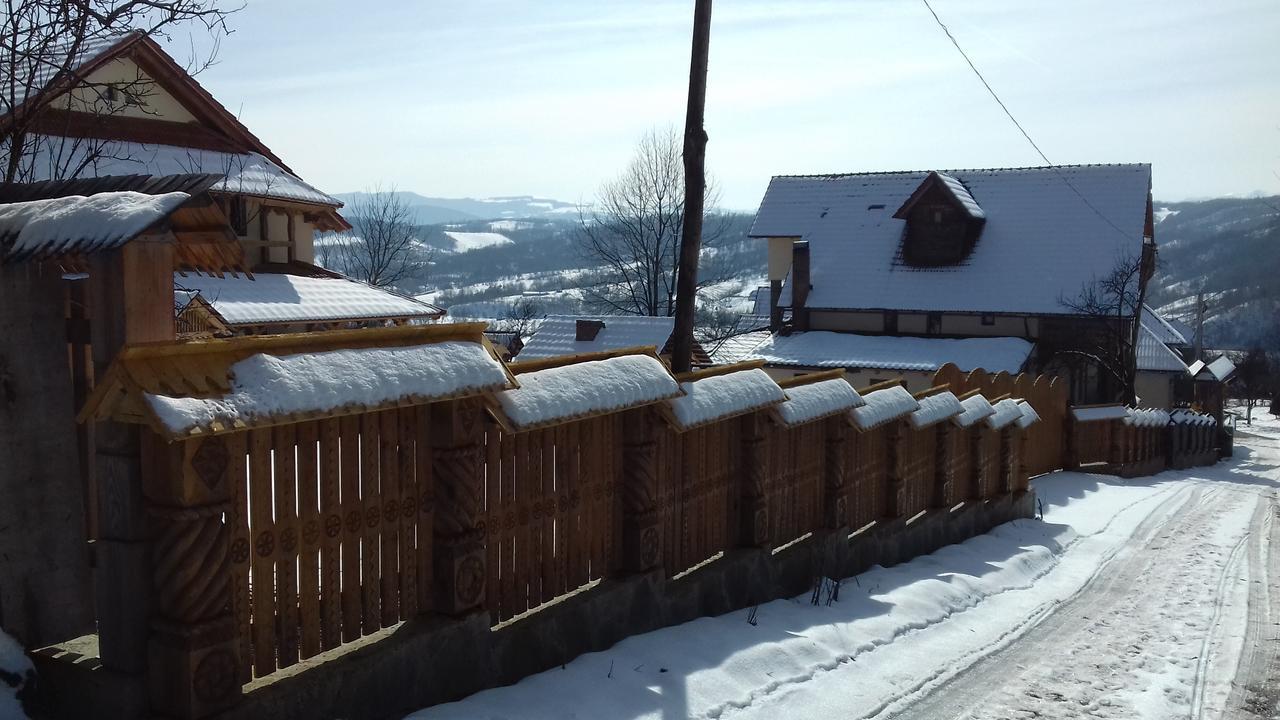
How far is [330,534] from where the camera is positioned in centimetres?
481

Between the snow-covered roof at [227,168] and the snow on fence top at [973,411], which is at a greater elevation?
the snow-covered roof at [227,168]

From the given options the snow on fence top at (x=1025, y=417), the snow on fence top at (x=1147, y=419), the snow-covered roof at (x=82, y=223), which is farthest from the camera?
the snow on fence top at (x=1147, y=419)

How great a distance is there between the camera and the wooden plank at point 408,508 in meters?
5.22

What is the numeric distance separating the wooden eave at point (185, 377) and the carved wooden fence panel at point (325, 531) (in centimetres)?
28

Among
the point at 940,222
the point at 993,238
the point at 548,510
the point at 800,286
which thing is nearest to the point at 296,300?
the point at 548,510

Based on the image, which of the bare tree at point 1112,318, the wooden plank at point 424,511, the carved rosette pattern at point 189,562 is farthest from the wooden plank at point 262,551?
the bare tree at point 1112,318

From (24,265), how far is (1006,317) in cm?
2837

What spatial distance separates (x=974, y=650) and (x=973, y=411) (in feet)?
19.1

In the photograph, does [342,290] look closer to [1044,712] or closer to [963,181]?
[1044,712]

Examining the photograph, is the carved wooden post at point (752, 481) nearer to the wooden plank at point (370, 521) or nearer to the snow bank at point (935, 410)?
the snow bank at point (935, 410)

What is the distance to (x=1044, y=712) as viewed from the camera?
659cm

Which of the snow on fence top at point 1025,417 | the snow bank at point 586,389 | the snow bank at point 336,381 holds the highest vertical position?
the snow bank at point 336,381

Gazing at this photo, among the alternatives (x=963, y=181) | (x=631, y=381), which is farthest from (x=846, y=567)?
(x=963, y=181)

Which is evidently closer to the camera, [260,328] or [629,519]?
[629,519]
